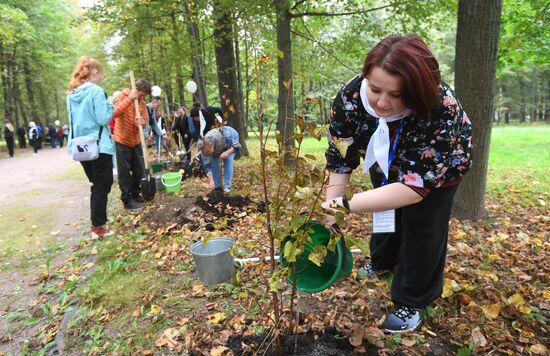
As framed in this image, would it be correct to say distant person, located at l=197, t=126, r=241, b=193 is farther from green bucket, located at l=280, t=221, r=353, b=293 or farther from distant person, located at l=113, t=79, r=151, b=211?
green bucket, located at l=280, t=221, r=353, b=293

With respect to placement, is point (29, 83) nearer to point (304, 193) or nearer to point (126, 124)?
point (126, 124)

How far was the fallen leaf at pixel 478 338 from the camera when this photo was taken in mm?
2054

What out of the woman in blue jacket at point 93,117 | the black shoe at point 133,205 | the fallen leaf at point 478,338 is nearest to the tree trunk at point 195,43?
the black shoe at point 133,205

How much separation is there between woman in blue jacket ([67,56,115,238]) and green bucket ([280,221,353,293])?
2.96 metres

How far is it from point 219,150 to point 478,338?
4356 millimetres

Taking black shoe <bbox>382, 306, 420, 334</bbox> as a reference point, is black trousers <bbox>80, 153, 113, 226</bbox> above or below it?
above

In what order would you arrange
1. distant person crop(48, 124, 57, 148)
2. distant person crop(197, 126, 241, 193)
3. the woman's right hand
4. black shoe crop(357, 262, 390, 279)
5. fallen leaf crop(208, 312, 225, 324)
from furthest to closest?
distant person crop(48, 124, 57, 148)
distant person crop(197, 126, 241, 193)
the woman's right hand
black shoe crop(357, 262, 390, 279)
fallen leaf crop(208, 312, 225, 324)

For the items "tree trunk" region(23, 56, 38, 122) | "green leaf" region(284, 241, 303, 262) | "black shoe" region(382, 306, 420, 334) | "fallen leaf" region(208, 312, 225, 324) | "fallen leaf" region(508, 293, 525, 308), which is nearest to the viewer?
"green leaf" region(284, 241, 303, 262)

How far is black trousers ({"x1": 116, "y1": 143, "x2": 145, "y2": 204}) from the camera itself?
5418 millimetres

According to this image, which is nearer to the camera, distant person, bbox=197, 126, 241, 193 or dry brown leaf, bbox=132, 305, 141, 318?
dry brown leaf, bbox=132, 305, 141, 318

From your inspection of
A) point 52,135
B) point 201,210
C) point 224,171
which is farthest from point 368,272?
point 52,135

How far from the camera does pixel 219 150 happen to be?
570cm

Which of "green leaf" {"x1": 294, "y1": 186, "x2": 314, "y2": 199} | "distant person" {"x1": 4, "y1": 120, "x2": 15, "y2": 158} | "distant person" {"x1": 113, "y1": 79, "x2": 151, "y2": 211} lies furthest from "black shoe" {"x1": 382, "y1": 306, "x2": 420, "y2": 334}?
"distant person" {"x1": 4, "y1": 120, "x2": 15, "y2": 158}

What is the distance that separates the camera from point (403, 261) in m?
2.11
